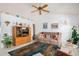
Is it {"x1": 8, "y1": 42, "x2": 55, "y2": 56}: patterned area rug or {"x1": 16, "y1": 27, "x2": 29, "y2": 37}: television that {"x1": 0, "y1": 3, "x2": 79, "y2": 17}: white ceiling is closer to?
{"x1": 16, "y1": 27, "x2": 29, "y2": 37}: television

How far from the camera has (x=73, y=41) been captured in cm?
250

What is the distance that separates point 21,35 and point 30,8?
52 cm

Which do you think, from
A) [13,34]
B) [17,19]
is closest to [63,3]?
[17,19]

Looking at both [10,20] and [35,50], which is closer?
[10,20]

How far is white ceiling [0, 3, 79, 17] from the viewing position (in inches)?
96.9

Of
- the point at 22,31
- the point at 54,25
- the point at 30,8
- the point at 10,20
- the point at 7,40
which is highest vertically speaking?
the point at 30,8

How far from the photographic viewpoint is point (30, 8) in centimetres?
247

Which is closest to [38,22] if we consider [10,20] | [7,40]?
[10,20]

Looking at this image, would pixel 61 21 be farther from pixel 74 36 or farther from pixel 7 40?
pixel 7 40

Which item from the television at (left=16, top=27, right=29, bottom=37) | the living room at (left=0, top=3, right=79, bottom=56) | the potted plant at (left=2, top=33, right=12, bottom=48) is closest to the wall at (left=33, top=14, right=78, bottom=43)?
the living room at (left=0, top=3, right=79, bottom=56)

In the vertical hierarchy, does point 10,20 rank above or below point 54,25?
above

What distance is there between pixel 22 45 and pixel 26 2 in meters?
0.79

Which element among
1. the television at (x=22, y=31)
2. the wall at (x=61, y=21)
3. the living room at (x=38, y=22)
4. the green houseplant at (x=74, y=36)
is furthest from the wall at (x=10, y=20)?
the green houseplant at (x=74, y=36)

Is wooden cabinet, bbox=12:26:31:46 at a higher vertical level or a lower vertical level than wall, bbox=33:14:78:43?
lower
